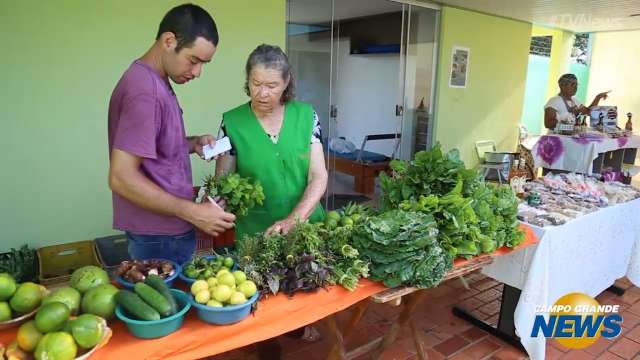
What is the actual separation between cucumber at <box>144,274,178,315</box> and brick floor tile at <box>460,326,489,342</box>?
7.38 ft

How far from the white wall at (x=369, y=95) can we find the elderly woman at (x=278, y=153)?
4.04m

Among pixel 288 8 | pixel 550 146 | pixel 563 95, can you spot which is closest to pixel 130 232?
pixel 288 8

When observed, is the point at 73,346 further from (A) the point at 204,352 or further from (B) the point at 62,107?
(B) the point at 62,107

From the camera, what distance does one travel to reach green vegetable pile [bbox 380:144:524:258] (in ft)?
6.02

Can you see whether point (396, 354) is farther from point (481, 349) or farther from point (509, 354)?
point (509, 354)

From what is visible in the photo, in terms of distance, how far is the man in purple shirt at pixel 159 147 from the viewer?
1.44 metres

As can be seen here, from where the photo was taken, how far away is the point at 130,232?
5.56 feet

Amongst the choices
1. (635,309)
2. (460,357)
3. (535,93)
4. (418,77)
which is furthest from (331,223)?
(535,93)

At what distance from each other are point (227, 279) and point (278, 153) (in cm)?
77

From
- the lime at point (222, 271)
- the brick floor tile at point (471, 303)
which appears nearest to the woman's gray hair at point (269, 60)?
the lime at point (222, 271)

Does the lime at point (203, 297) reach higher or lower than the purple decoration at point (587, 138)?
lower

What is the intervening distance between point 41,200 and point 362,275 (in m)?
2.82

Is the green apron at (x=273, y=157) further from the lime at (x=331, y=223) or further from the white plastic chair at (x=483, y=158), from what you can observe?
the white plastic chair at (x=483, y=158)

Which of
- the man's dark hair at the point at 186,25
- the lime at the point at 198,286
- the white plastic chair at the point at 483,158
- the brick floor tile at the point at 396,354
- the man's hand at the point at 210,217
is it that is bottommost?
the brick floor tile at the point at 396,354
